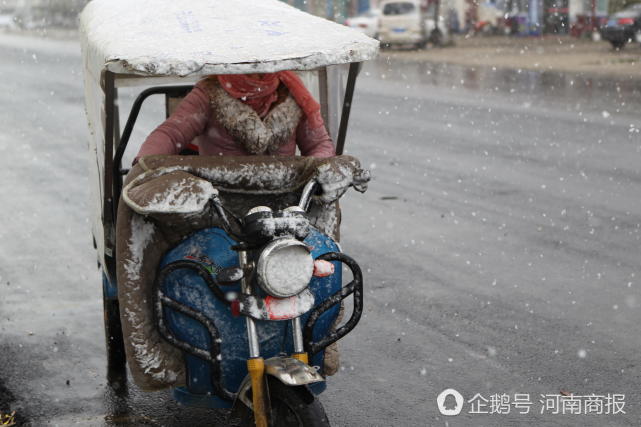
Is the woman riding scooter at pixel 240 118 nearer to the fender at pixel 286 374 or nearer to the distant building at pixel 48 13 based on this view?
the fender at pixel 286 374

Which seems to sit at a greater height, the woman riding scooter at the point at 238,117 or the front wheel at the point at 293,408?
the woman riding scooter at the point at 238,117

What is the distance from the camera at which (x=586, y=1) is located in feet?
118

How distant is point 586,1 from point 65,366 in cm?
3292

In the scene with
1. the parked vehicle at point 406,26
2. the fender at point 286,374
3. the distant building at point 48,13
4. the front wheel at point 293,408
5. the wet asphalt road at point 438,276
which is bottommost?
the distant building at point 48,13

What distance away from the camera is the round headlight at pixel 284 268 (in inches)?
147

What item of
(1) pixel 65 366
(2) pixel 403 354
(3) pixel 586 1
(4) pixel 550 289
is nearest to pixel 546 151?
(4) pixel 550 289

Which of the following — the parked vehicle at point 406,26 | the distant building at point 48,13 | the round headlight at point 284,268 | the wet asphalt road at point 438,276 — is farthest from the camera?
the distant building at point 48,13

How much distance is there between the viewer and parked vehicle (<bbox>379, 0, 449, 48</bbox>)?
33719 millimetres

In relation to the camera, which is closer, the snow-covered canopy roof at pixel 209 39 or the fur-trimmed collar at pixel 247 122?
the snow-covered canopy roof at pixel 209 39

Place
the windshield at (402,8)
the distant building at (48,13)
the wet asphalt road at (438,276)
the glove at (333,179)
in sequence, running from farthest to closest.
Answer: the distant building at (48,13)
the windshield at (402,8)
the wet asphalt road at (438,276)
the glove at (333,179)

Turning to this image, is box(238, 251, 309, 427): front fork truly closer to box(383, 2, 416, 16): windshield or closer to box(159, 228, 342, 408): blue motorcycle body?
box(159, 228, 342, 408): blue motorcycle body

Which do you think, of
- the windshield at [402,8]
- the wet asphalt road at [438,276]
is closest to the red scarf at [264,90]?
the wet asphalt road at [438,276]

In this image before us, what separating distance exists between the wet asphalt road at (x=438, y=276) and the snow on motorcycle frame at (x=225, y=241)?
2.95 ft

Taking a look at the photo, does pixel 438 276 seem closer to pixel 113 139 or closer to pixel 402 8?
pixel 113 139
